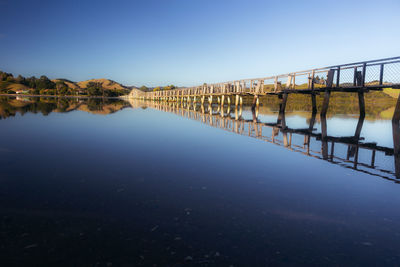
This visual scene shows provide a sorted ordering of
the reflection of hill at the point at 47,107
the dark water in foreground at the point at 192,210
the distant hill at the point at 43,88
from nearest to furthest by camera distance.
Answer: the dark water in foreground at the point at 192,210 → the reflection of hill at the point at 47,107 → the distant hill at the point at 43,88

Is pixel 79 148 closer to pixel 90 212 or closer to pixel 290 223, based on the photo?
pixel 90 212

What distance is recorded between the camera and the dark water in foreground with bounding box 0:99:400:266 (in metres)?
1.89

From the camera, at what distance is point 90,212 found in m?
2.51

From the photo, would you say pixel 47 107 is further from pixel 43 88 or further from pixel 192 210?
pixel 43 88

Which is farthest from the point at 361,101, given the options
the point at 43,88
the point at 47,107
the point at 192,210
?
the point at 43,88

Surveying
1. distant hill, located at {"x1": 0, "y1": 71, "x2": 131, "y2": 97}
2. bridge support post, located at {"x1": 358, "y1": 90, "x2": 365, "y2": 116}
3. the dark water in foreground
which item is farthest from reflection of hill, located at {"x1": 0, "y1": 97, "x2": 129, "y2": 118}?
distant hill, located at {"x1": 0, "y1": 71, "x2": 131, "y2": 97}

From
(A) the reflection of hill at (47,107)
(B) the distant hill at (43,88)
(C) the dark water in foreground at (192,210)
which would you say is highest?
(B) the distant hill at (43,88)

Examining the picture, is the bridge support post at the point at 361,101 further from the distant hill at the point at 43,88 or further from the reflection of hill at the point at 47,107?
the distant hill at the point at 43,88

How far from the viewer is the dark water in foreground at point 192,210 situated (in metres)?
1.89

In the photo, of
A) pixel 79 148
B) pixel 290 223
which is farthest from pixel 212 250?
pixel 79 148

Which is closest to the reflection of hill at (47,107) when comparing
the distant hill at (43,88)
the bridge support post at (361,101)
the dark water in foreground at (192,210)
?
the dark water in foreground at (192,210)

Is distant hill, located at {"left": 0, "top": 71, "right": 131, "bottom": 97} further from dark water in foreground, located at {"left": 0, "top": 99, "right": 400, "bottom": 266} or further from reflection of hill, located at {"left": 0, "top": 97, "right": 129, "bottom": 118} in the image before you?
dark water in foreground, located at {"left": 0, "top": 99, "right": 400, "bottom": 266}

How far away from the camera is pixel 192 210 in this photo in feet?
8.63

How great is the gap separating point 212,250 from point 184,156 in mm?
3253
